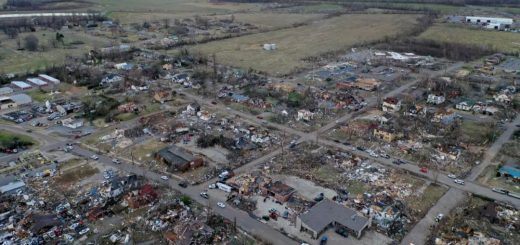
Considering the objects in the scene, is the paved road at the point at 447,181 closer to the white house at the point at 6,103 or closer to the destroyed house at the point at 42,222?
the destroyed house at the point at 42,222

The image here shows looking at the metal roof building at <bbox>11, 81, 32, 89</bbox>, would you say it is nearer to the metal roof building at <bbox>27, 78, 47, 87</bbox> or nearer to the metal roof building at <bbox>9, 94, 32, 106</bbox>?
the metal roof building at <bbox>27, 78, 47, 87</bbox>

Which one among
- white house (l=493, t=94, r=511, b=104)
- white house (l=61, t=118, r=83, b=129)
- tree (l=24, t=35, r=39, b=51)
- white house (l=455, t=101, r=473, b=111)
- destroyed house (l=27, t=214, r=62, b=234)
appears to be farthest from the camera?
tree (l=24, t=35, r=39, b=51)

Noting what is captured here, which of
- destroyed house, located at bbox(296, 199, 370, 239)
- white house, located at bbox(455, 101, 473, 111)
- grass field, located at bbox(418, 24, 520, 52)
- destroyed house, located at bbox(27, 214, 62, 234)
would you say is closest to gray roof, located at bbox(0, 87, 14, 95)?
destroyed house, located at bbox(27, 214, 62, 234)

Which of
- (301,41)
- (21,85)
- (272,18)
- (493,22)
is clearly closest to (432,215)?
(21,85)

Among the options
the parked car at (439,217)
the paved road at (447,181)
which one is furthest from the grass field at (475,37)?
the parked car at (439,217)

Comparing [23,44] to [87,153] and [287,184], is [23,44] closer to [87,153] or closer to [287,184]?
[87,153]

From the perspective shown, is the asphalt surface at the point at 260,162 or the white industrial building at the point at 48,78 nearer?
the asphalt surface at the point at 260,162

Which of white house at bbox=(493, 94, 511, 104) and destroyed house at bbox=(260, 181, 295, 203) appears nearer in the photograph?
destroyed house at bbox=(260, 181, 295, 203)

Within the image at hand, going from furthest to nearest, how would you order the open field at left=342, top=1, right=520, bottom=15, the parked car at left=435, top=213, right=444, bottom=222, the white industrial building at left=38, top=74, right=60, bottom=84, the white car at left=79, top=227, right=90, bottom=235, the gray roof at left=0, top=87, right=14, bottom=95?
the open field at left=342, top=1, right=520, bottom=15 → the white industrial building at left=38, top=74, right=60, bottom=84 → the gray roof at left=0, top=87, right=14, bottom=95 → the parked car at left=435, top=213, right=444, bottom=222 → the white car at left=79, top=227, right=90, bottom=235
